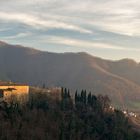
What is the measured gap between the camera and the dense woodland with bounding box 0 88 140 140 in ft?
347

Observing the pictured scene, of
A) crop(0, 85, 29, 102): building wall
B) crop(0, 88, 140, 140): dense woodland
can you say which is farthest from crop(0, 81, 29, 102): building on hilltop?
crop(0, 88, 140, 140): dense woodland

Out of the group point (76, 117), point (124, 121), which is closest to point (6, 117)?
point (76, 117)

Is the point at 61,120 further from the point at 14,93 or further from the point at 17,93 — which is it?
the point at 17,93

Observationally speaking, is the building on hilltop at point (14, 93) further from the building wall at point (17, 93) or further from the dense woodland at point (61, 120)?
the dense woodland at point (61, 120)

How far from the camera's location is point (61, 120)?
120 metres

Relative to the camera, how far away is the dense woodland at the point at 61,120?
10581 cm

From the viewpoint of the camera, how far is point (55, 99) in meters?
140

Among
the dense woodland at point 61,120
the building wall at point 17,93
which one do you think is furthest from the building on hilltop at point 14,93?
the dense woodland at point 61,120

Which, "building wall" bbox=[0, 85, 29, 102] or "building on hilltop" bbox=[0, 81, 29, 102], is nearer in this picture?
"building on hilltop" bbox=[0, 81, 29, 102]

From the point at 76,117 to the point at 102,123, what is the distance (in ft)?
35.8

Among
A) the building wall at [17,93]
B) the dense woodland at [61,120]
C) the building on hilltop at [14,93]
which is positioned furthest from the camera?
the building wall at [17,93]

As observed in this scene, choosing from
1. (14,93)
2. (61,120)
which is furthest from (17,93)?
(61,120)

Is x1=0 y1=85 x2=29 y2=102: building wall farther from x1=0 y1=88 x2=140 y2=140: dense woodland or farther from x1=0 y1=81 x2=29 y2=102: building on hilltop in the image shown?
x1=0 y1=88 x2=140 y2=140: dense woodland

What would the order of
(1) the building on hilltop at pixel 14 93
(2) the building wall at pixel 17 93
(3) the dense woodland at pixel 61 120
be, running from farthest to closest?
(2) the building wall at pixel 17 93 → (1) the building on hilltop at pixel 14 93 → (3) the dense woodland at pixel 61 120
